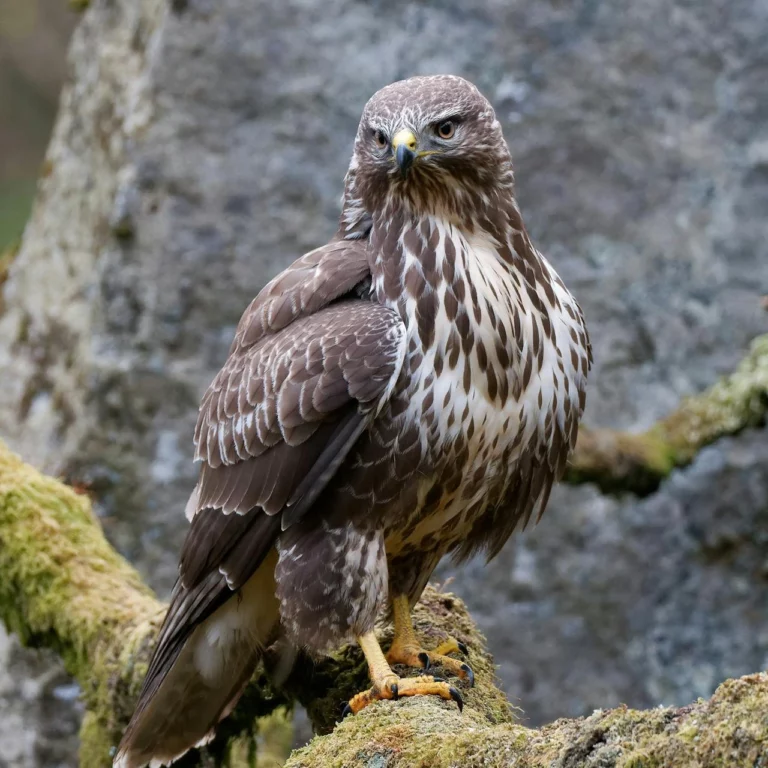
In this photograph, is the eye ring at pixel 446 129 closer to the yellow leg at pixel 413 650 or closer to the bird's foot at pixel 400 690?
the yellow leg at pixel 413 650

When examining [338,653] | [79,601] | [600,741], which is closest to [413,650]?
[338,653]

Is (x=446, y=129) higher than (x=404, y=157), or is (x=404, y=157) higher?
(x=446, y=129)

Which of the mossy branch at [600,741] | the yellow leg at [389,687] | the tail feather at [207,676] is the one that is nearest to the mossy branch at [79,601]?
the tail feather at [207,676]

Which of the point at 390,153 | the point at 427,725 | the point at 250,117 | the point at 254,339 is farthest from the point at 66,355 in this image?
the point at 427,725

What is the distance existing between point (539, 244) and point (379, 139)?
315 centimetres

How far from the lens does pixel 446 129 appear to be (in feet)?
13.3

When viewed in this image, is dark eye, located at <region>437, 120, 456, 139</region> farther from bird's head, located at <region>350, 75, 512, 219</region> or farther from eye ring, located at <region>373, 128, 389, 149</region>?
eye ring, located at <region>373, 128, 389, 149</region>

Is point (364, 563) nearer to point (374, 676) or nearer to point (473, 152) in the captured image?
point (374, 676)

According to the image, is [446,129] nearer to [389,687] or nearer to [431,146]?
[431,146]

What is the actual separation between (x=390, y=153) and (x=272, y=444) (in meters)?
1.08

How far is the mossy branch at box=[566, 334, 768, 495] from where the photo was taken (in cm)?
562

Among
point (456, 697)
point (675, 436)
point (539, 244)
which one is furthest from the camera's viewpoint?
point (539, 244)

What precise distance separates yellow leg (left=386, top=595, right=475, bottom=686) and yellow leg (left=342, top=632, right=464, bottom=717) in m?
0.19

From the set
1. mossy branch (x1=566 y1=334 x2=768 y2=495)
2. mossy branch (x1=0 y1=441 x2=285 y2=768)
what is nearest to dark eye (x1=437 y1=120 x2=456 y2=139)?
mossy branch (x1=566 y1=334 x2=768 y2=495)
